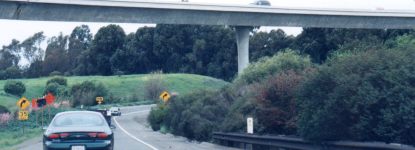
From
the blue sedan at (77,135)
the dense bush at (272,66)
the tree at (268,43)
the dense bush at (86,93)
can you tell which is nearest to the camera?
the blue sedan at (77,135)

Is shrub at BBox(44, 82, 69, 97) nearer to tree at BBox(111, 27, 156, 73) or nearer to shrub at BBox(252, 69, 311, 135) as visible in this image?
tree at BBox(111, 27, 156, 73)

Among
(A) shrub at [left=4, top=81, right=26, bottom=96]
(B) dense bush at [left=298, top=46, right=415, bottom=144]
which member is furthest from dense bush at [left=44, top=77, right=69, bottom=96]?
(B) dense bush at [left=298, top=46, right=415, bottom=144]

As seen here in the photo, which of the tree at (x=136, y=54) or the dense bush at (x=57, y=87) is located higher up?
the tree at (x=136, y=54)

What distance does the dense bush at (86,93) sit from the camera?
313ft

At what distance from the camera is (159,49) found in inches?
4333

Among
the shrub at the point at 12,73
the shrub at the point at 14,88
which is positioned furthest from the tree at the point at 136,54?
the shrub at the point at 12,73

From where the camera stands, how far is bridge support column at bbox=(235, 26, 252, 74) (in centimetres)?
6119

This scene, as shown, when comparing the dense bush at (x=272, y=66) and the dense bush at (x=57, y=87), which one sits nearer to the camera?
the dense bush at (x=272, y=66)

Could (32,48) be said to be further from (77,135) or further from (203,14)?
(77,135)

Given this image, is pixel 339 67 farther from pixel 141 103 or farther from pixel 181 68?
pixel 181 68

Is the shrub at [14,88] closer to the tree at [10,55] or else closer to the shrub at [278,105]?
the tree at [10,55]

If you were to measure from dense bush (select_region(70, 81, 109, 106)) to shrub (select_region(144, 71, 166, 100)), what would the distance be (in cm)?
625

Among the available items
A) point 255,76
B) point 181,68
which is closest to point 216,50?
point 181,68

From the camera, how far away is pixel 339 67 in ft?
66.6
